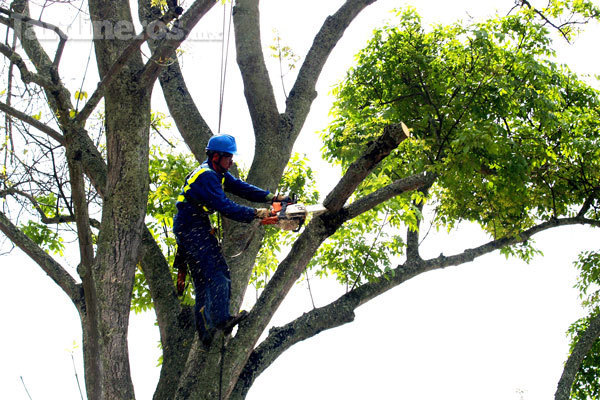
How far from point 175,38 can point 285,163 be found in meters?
2.04

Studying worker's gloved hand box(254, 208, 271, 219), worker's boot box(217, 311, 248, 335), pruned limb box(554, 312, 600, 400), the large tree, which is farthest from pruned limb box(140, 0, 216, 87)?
pruned limb box(554, 312, 600, 400)

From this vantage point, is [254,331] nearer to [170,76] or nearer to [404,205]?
[170,76]

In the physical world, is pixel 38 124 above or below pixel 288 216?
above

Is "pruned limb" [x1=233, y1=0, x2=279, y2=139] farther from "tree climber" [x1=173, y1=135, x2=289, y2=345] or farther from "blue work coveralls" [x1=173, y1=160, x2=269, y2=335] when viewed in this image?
"blue work coveralls" [x1=173, y1=160, x2=269, y2=335]

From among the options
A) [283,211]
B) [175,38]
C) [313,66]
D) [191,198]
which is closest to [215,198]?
[191,198]

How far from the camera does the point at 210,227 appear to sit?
17.0 ft

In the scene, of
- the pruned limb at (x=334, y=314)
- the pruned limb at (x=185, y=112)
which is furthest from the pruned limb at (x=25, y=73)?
the pruned limb at (x=334, y=314)

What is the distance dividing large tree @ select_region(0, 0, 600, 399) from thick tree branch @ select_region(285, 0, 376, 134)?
0.02 meters

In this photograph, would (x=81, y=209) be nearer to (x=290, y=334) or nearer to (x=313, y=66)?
(x=290, y=334)

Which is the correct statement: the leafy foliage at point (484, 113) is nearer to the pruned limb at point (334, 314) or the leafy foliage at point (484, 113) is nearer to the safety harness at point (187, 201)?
the pruned limb at point (334, 314)

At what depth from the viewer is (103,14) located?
5199 millimetres

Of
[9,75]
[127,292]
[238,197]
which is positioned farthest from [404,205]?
[9,75]

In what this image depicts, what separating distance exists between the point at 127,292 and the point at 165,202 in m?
3.33

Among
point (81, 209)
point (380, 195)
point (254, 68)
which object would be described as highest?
point (254, 68)
